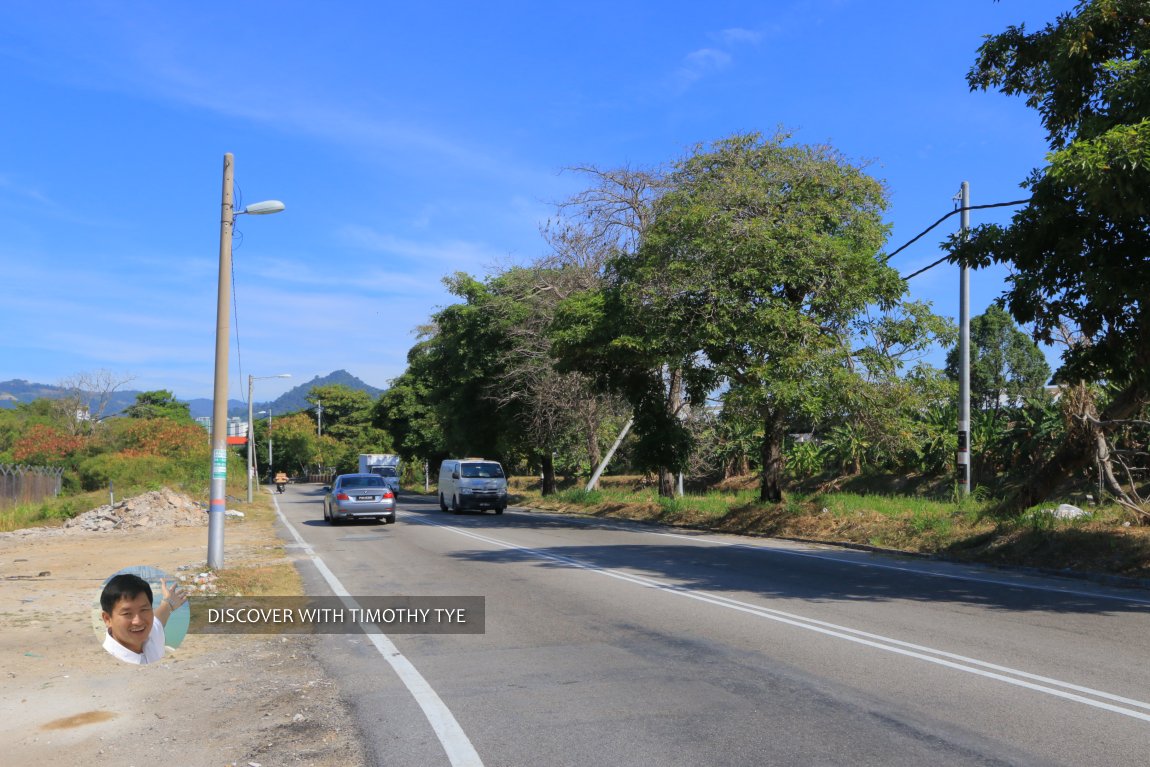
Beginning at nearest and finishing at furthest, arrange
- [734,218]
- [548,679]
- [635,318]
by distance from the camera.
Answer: [548,679]
[734,218]
[635,318]

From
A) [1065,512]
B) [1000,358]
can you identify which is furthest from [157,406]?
[1065,512]

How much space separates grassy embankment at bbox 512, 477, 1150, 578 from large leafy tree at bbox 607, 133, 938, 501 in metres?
2.39

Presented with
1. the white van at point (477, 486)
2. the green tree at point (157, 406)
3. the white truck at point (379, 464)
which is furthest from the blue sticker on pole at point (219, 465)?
the green tree at point (157, 406)

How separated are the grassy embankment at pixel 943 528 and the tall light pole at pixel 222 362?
40.5ft

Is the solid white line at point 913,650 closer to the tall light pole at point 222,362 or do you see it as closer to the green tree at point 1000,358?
the tall light pole at point 222,362

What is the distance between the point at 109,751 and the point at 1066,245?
11403mm

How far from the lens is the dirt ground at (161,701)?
554cm

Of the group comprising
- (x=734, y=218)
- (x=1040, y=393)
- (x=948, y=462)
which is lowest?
(x=948, y=462)

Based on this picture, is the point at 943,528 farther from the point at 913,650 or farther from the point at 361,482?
the point at 361,482

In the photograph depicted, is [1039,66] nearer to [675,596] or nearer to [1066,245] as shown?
[1066,245]

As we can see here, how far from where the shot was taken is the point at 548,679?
7.22 m

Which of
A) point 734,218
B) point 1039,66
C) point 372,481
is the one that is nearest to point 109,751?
point 1039,66

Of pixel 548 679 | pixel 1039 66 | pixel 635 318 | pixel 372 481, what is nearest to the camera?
pixel 548 679

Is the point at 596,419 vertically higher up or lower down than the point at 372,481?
higher up
